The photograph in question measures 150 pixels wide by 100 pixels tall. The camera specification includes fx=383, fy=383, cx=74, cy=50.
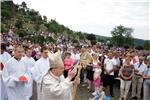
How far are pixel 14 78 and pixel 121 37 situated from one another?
52.0 meters

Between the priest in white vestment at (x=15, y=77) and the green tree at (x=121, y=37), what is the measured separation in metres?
34.4

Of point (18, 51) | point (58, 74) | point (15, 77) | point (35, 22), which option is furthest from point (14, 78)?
point (35, 22)

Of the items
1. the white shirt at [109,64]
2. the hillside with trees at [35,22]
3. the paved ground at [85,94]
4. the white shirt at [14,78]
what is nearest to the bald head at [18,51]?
the white shirt at [14,78]

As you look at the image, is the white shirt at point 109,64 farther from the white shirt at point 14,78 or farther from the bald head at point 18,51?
the bald head at point 18,51

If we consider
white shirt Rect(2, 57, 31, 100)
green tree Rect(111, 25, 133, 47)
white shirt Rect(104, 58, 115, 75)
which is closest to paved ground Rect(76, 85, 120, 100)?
white shirt Rect(104, 58, 115, 75)

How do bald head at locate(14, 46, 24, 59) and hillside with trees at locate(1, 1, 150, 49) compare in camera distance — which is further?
hillside with trees at locate(1, 1, 150, 49)

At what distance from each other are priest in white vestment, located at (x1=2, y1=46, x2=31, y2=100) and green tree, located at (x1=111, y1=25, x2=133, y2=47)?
3435 cm

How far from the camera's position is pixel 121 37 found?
5994 cm

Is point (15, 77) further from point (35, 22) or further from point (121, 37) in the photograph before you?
point (35, 22)

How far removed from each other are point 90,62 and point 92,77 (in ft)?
1.91

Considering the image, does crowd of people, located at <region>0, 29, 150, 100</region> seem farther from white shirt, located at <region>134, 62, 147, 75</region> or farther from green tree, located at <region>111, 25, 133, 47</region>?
green tree, located at <region>111, 25, 133, 47</region>

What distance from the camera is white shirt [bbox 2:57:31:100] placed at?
28.8 ft

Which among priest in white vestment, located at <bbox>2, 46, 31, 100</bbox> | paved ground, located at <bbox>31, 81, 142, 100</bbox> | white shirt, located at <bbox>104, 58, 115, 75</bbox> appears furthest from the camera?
white shirt, located at <bbox>104, 58, 115, 75</bbox>

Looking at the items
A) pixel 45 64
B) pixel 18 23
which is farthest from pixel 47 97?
pixel 18 23
